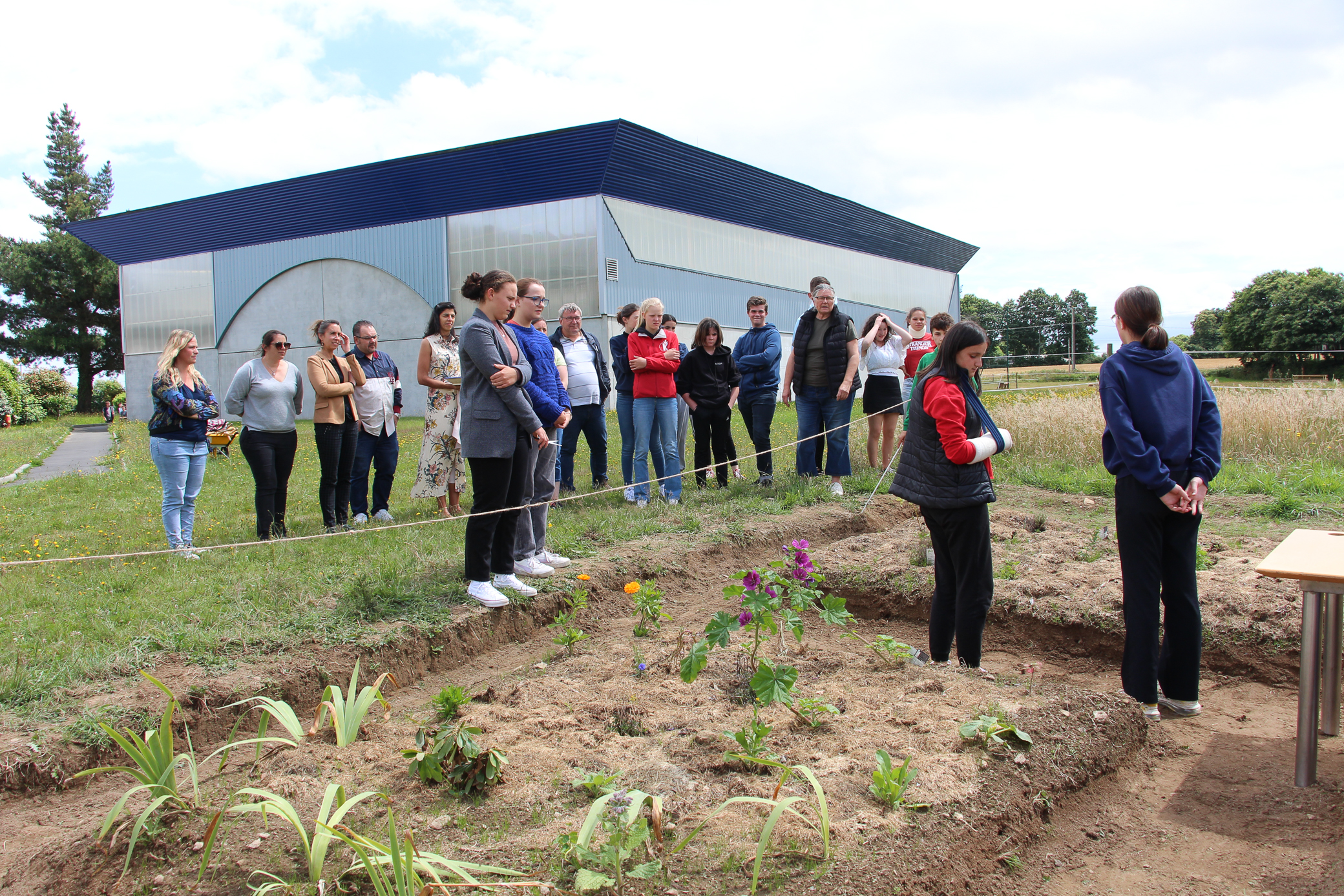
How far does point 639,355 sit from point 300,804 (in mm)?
5322

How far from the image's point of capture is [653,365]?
7.40m

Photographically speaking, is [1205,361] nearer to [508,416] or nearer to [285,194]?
[285,194]

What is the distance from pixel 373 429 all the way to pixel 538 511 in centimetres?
222

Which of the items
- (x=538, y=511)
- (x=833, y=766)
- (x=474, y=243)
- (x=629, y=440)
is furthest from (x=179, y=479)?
(x=474, y=243)

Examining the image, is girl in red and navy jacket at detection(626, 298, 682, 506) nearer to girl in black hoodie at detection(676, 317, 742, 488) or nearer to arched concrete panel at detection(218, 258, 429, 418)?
girl in black hoodie at detection(676, 317, 742, 488)

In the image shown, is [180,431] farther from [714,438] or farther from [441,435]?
[714,438]

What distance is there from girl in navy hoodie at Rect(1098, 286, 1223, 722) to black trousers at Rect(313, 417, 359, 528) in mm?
5459

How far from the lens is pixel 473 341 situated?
453 centimetres

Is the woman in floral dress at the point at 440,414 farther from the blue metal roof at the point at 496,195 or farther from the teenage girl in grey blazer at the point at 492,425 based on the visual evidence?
the blue metal roof at the point at 496,195

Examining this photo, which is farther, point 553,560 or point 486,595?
point 553,560

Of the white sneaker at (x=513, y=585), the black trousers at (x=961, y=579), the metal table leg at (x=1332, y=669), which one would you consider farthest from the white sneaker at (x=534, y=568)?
the metal table leg at (x=1332, y=669)

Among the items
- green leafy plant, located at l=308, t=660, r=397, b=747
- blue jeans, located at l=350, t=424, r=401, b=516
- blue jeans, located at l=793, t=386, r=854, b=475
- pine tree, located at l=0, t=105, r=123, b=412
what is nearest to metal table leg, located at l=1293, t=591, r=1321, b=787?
green leafy plant, located at l=308, t=660, r=397, b=747

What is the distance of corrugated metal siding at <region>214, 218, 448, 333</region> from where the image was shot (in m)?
25.9

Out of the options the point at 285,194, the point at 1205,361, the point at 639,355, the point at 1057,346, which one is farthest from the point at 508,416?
the point at 1057,346
